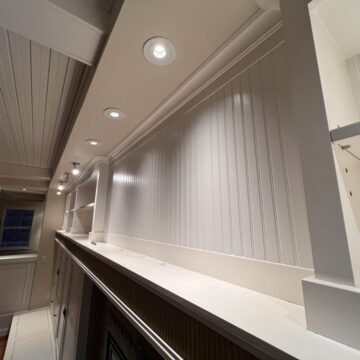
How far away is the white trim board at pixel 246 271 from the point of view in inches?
19.9

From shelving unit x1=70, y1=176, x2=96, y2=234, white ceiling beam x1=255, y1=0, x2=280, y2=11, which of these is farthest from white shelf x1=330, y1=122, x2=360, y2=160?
shelving unit x1=70, y1=176, x2=96, y2=234

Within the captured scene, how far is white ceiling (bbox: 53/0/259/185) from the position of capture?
642 mm

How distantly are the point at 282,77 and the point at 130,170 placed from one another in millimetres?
1295

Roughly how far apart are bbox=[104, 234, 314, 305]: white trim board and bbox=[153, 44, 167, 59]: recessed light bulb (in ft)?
2.69

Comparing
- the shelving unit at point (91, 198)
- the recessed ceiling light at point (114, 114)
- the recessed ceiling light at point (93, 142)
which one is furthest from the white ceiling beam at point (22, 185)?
the recessed ceiling light at point (114, 114)

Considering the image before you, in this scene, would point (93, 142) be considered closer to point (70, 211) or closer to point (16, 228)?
point (70, 211)

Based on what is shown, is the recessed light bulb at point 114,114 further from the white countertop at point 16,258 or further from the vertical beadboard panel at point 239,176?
the white countertop at point 16,258

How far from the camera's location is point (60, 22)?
0.78 m

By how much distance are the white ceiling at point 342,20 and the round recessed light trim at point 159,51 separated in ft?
1.63

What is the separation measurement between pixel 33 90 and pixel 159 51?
117 cm

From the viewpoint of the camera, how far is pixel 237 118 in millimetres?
750

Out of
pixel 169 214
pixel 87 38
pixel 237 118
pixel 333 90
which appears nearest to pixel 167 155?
pixel 169 214

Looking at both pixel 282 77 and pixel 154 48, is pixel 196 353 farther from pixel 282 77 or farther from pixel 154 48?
pixel 154 48

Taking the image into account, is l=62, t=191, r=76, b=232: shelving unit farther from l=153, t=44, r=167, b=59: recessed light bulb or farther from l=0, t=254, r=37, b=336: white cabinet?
l=153, t=44, r=167, b=59: recessed light bulb
